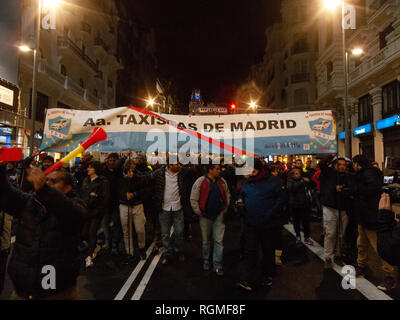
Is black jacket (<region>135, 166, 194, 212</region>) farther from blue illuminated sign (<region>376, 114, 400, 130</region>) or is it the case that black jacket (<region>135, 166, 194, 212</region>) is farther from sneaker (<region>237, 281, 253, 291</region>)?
blue illuminated sign (<region>376, 114, 400, 130</region>)

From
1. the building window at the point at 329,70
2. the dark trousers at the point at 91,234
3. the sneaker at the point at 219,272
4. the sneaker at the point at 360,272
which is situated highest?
the building window at the point at 329,70

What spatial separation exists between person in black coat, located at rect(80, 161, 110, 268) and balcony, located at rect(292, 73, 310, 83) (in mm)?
34214

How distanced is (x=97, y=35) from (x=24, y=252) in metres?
32.9

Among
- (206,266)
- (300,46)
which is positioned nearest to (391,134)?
(206,266)

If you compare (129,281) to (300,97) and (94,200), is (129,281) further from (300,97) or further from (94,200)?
(300,97)

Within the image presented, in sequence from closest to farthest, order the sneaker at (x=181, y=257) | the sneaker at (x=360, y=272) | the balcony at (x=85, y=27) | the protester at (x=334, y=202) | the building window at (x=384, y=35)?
1. the sneaker at (x=360, y=272)
2. the protester at (x=334, y=202)
3. the sneaker at (x=181, y=257)
4. the building window at (x=384, y=35)
5. the balcony at (x=85, y=27)

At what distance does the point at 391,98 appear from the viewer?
16406 millimetres

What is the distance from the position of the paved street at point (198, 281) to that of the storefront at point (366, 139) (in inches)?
627

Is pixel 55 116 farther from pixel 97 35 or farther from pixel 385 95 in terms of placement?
pixel 97 35

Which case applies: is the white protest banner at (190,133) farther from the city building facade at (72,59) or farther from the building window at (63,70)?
the building window at (63,70)

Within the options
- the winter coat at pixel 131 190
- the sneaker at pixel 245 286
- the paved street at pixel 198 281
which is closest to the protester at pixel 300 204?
the paved street at pixel 198 281

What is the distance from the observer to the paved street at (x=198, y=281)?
148 inches

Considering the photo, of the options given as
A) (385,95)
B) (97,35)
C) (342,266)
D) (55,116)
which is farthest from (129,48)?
(342,266)
